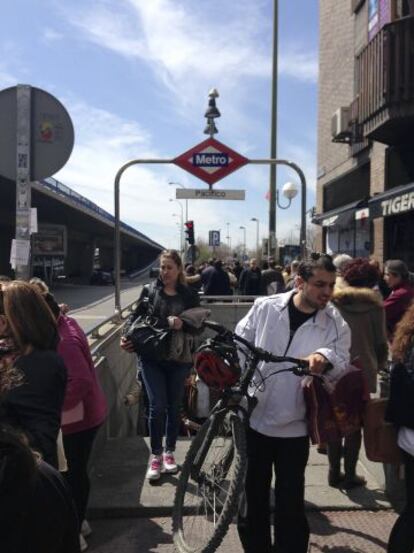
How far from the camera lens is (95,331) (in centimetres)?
625

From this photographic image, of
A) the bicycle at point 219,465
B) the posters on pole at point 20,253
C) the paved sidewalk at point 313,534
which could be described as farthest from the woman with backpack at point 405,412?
the posters on pole at point 20,253

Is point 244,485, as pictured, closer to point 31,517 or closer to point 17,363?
point 17,363

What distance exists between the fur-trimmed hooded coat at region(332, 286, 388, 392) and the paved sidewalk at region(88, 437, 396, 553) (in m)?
0.94

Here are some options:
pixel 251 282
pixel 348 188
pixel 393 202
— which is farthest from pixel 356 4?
pixel 251 282

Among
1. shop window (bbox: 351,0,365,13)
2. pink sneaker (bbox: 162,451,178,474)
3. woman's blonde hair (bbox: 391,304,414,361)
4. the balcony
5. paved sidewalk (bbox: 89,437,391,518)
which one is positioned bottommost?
paved sidewalk (bbox: 89,437,391,518)

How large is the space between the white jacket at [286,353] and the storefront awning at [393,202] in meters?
9.42

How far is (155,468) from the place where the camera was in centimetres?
468

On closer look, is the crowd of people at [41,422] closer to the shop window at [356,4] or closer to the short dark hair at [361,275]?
the short dark hair at [361,275]

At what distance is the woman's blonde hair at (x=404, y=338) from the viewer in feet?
9.55

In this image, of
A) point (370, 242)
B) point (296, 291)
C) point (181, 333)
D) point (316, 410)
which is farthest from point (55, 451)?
point (370, 242)

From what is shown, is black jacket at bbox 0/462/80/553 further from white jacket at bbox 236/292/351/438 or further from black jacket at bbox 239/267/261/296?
black jacket at bbox 239/267/261/296

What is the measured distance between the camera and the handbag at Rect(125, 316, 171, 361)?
465cm

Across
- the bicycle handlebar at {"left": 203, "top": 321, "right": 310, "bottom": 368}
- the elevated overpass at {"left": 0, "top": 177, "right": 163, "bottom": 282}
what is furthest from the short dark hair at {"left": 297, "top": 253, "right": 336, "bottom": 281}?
the elevated overpass at {"left": 0, "top": 177, "right": 163, "bottom": 282}

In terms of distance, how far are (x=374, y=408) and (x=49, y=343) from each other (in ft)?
5.36
